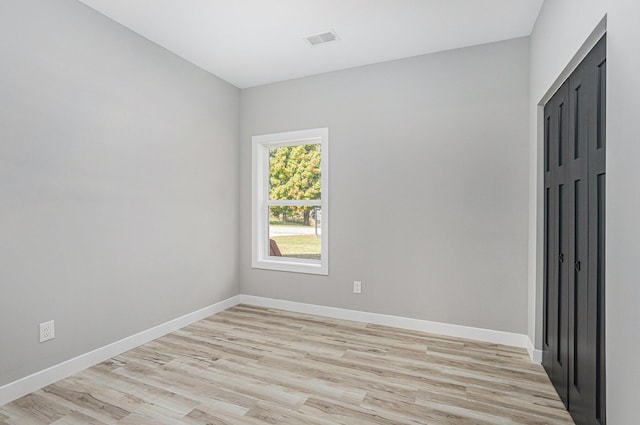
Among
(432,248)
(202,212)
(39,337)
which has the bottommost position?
(39,337)

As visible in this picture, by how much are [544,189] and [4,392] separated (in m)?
3.86

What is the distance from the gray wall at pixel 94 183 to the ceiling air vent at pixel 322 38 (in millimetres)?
1318

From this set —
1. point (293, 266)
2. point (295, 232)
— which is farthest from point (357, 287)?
point (295, 232)

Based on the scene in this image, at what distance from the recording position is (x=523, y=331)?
9.89ft

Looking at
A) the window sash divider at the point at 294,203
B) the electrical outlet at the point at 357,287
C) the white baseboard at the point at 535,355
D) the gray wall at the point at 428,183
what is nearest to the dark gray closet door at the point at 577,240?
the white baseboard at the point at 535,355

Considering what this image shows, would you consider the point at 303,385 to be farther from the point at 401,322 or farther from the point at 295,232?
the point at 295,232

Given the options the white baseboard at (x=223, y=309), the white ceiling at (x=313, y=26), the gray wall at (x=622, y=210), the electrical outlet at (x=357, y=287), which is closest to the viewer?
the gray wall at (x=622, y=210)

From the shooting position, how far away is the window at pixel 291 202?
A: 3908 mm

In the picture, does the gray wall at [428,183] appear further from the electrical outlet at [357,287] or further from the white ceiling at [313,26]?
the white ceiling at [313,26]

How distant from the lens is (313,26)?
288 cm

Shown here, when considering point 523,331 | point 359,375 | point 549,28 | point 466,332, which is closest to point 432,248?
point 466,332

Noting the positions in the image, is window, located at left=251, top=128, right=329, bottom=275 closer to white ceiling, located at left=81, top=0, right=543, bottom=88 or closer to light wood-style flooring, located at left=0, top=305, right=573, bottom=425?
white ceiling, located at left=81, top=0, right=543, bottom=88

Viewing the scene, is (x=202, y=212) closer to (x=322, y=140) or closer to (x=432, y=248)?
(x=322, y=140)

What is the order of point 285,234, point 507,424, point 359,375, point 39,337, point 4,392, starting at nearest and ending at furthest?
point 507,424 → point 4,392 → point 39,337 → point 359,375 → point 285,234
